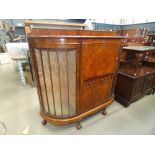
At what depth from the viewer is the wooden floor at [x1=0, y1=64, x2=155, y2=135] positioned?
5.28 ft

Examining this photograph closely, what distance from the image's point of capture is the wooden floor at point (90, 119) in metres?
1.61

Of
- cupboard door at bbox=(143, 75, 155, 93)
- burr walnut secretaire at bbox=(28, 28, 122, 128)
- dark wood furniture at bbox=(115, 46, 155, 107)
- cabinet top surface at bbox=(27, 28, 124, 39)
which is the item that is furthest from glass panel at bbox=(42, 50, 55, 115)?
cupboard door at bbox=(143, 75, 155, 93)

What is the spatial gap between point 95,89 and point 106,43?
2.02 ft

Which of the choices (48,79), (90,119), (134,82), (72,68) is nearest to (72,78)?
(72,68)

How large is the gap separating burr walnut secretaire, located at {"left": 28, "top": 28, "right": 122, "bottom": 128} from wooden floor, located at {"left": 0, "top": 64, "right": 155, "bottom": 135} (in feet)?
0.75

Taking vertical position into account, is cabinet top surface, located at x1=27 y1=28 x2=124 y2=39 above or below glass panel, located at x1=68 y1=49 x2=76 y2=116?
above

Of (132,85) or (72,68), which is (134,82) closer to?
(132,85)

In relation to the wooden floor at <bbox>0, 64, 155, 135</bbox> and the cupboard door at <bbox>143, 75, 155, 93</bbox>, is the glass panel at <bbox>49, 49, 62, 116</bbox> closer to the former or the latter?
the wooden floor at <bbox>0, 64, 155, 135</bbox>

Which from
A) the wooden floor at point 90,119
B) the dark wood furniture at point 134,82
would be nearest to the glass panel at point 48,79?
the wooden floor at point 90,119

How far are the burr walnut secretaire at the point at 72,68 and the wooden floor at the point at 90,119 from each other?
0.75 feet

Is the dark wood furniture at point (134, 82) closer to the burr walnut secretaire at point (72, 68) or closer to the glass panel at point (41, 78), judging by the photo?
the burr walnut secretaire at point (72, 68)

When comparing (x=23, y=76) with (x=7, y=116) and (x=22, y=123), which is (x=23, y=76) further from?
(x=22, y=123)
